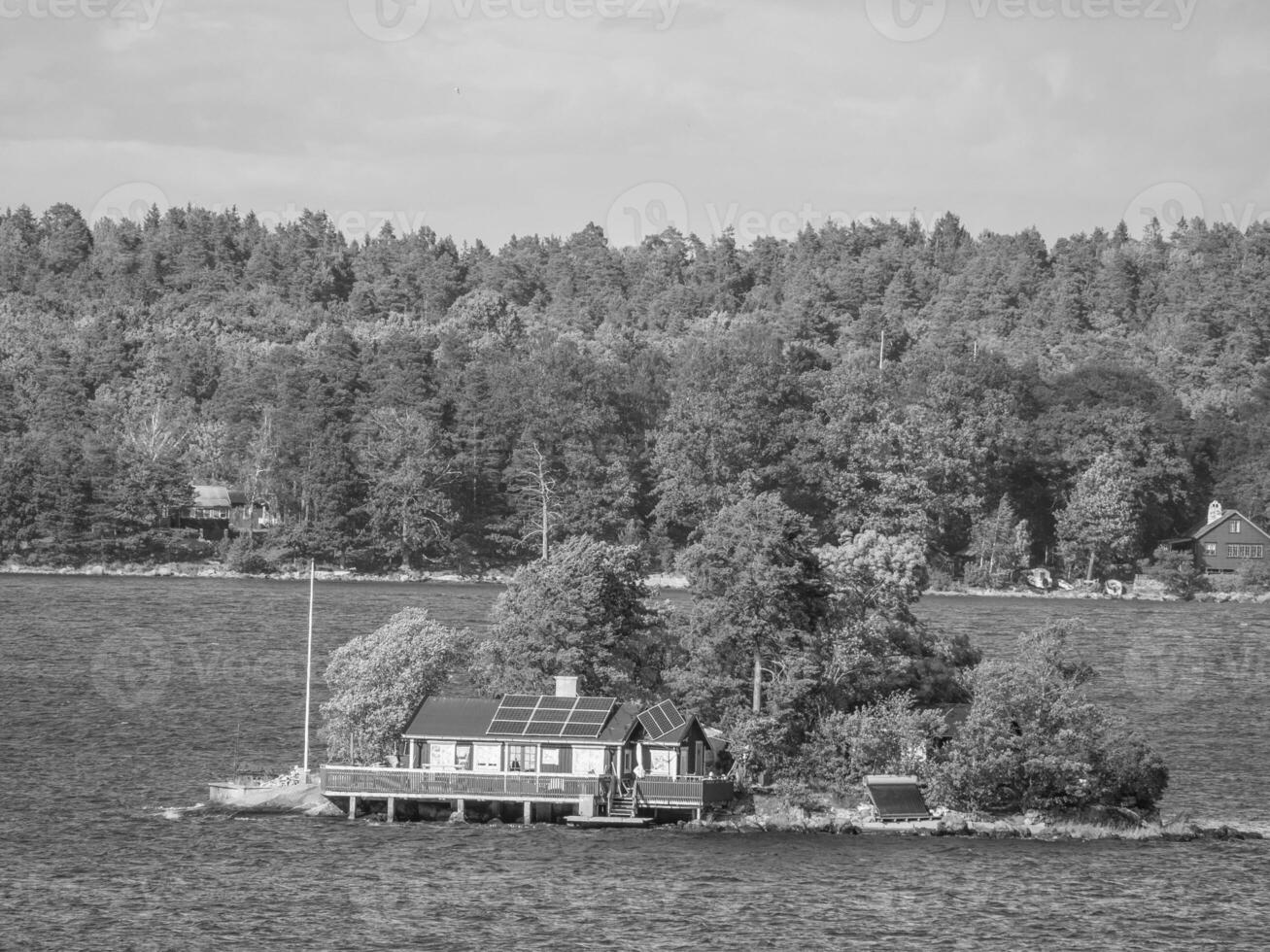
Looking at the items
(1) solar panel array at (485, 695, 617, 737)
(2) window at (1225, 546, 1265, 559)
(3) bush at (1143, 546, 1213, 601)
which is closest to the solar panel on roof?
(1) solar panel array at (485, 695, 617, 737)

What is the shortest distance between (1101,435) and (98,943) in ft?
406

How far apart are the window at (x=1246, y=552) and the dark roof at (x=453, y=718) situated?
110 m

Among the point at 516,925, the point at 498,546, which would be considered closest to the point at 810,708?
the point at 516,925

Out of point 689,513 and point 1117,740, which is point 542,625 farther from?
point 689,513

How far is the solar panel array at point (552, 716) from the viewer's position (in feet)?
185

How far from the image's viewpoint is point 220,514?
157 meters

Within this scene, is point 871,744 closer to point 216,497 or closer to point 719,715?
point 719,715

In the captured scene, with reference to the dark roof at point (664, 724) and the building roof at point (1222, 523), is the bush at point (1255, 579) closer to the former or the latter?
the building roof at point (1222, 523)

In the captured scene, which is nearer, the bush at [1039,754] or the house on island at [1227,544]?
the bush at [1039,754]

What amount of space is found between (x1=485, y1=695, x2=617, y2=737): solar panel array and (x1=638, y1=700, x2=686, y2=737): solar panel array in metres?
1.28

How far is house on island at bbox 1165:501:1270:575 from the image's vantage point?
151625mm

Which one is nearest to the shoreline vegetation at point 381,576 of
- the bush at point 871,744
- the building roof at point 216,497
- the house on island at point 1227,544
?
the house on island at point 1227,544

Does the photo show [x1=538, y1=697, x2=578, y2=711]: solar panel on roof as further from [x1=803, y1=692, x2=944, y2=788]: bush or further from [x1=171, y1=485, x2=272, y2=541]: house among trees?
[x1=171, y1=485, x2=272, y2=541]: house among trees

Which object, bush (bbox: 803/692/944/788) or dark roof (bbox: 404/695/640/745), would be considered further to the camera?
bush (bbox: 803/692/944/788)
